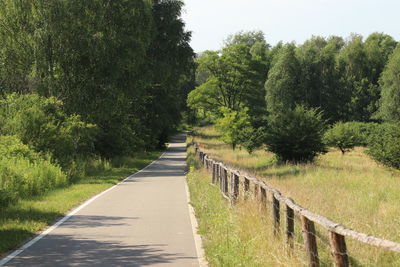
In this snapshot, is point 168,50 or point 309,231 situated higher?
point 168,50

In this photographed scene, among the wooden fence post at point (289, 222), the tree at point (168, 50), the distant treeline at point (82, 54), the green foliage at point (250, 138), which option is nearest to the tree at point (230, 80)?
the green foliage at point (250, 138)

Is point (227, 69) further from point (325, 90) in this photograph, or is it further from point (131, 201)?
point (131, 201)

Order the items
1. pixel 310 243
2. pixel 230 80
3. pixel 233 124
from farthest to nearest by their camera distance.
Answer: pixel 230 80 → pixel 233 124 → pixel 310 243

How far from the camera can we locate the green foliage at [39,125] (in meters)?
22.0

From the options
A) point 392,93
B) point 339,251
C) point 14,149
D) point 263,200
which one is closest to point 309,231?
point 339,251

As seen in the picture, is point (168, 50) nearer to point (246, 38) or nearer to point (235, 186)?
point (235, 186)

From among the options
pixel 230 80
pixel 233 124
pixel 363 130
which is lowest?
pixel 363 130

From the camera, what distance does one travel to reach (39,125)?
22.7 m

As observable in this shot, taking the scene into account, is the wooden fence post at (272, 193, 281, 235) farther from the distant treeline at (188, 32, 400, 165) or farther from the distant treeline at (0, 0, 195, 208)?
the distant treeline at (188, 32, 400, 165)

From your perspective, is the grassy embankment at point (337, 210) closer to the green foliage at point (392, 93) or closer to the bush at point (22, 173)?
the bush at point (22, 173)

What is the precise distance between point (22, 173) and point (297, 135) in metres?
20.0

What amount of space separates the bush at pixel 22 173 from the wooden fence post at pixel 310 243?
1011 centimetres

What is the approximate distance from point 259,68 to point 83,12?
5161 centimetres

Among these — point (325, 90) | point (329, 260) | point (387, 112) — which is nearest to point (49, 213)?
point (329, 260)
